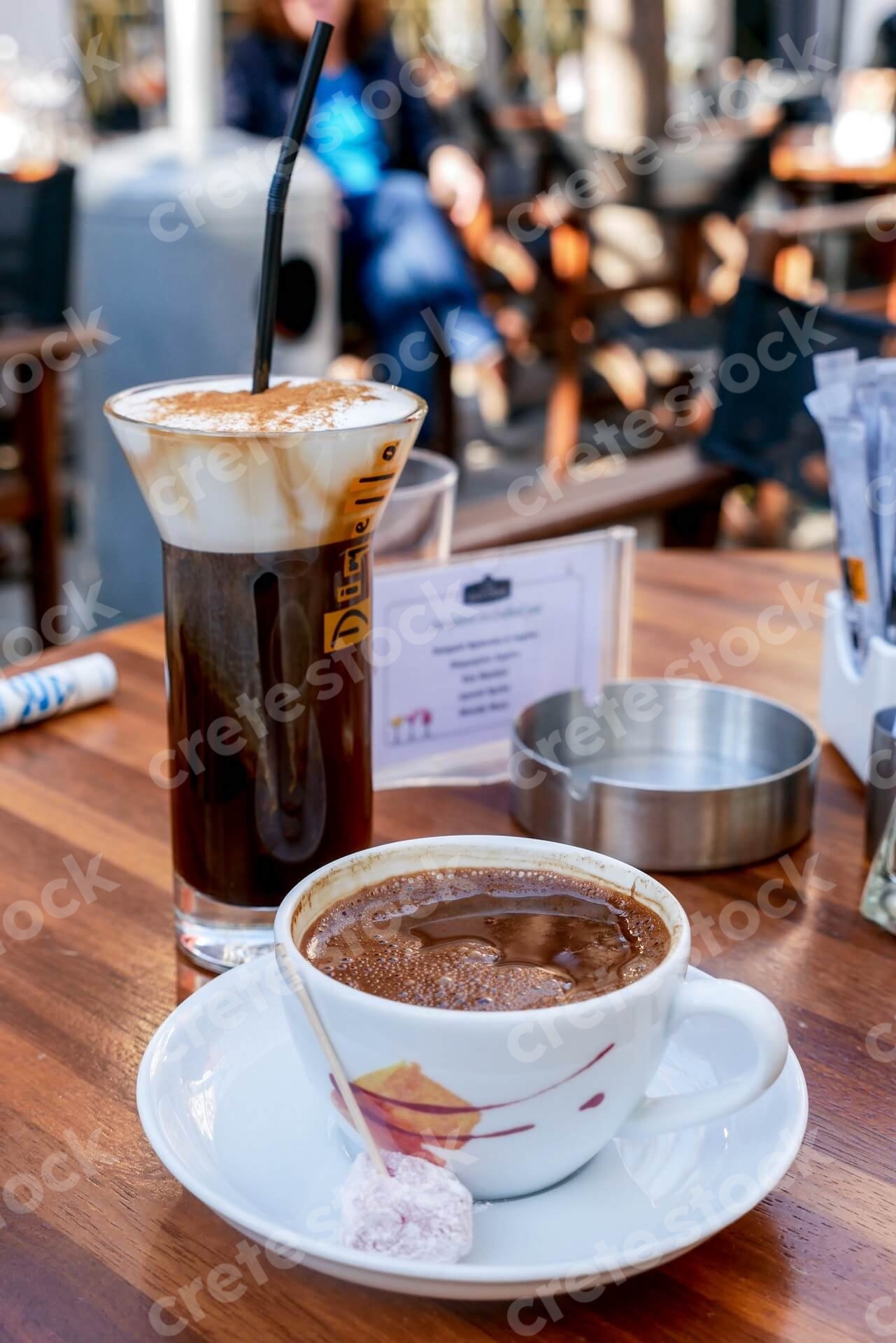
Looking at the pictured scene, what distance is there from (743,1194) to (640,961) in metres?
0.08

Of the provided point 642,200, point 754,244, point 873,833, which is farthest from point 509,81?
A: point 873,833

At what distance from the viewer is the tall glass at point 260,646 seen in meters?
0.53

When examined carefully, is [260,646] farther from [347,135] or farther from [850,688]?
[347,135]

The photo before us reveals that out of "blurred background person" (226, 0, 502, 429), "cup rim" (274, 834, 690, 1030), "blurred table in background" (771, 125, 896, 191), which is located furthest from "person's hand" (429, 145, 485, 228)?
"cup rim" (274, 834, 690, 1030)

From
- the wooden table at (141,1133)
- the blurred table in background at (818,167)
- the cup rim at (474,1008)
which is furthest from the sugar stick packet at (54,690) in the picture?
the blurred table in background at (818,167)

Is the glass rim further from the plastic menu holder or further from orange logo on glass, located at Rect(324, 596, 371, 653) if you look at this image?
orange logo on glass, located at Rect(324, 596, 371, 653)

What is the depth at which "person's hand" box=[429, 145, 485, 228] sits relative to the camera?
388cm

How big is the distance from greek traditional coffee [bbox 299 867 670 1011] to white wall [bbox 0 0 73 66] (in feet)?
16.1

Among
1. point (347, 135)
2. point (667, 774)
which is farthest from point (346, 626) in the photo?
point (347, 135)

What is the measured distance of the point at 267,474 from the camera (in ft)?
1.73

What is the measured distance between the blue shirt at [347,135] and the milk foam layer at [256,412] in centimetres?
283

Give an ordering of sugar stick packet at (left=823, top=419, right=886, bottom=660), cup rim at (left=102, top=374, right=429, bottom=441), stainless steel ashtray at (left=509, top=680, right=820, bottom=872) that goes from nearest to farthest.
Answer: cup rim at (left=102, top=374, right=429, bottom=441) → stainless steel ashtray at (left=509, top=680, right=820, bottom=872) → sugar stick packet at (left=823, top=419, right=886, bottom=660)

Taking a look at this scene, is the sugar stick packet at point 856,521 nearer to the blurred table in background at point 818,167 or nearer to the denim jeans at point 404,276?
the denim jeans at point 404,276

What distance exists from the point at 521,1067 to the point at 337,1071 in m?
0.06
